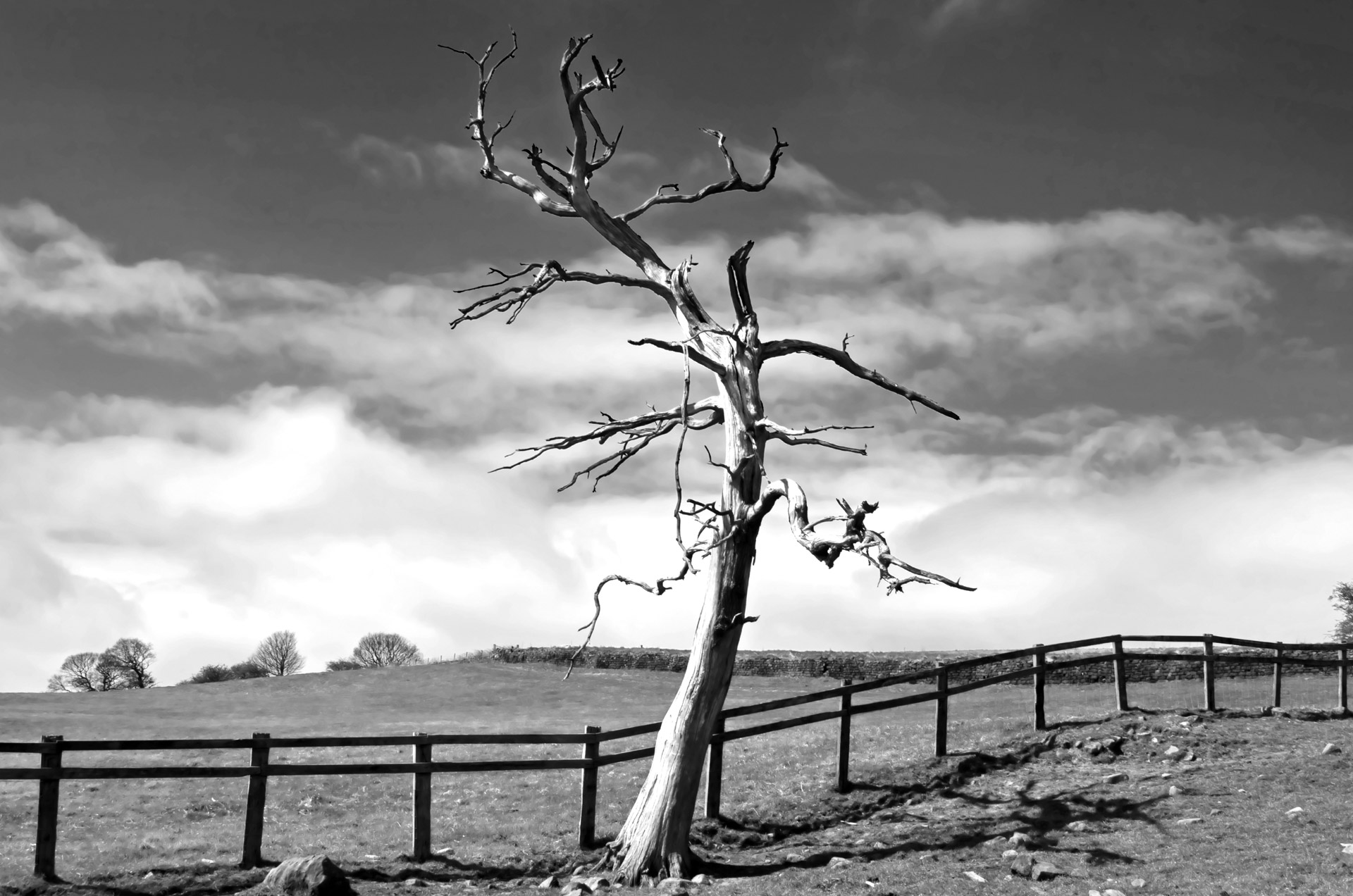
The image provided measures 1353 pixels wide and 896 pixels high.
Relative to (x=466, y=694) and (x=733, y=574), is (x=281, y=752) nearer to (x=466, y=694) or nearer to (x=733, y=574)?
(x=466, y=694)

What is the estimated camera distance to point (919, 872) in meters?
12.6

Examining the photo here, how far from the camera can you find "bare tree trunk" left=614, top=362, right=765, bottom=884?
13.3m

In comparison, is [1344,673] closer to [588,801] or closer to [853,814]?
[853,814]

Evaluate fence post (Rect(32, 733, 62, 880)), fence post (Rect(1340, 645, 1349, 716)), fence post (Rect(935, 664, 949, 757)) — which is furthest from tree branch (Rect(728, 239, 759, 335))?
fence post (Rect(1340, 645, 1349, 716))

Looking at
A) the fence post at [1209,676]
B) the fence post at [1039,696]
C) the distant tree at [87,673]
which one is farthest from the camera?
the distant tree at [87,673]

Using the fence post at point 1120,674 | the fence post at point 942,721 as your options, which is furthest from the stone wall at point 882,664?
the fence post at point 942,721

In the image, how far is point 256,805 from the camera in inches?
535

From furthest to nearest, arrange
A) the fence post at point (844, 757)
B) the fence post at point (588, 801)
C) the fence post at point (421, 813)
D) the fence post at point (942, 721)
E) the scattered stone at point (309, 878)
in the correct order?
the fence post at point (942, 721) → the fence post at point (844, 757) → the fence post at point (588, 801) → the fence post at point (421, 813) → the scattered stone at point (309, 878)

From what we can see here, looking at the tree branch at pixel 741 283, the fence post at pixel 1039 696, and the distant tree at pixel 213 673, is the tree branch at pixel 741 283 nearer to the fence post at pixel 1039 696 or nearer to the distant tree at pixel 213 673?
the fence post at pixel 1039 696

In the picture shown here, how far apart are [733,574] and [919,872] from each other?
13.3 feet

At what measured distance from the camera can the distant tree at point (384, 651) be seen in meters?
83.1

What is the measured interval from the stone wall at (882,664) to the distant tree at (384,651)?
3600cm

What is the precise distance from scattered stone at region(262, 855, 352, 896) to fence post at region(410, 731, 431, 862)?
6.34ft

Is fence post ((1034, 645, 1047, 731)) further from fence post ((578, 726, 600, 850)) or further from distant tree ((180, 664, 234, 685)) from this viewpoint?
distant tree ((180, 664, 234, 685))
